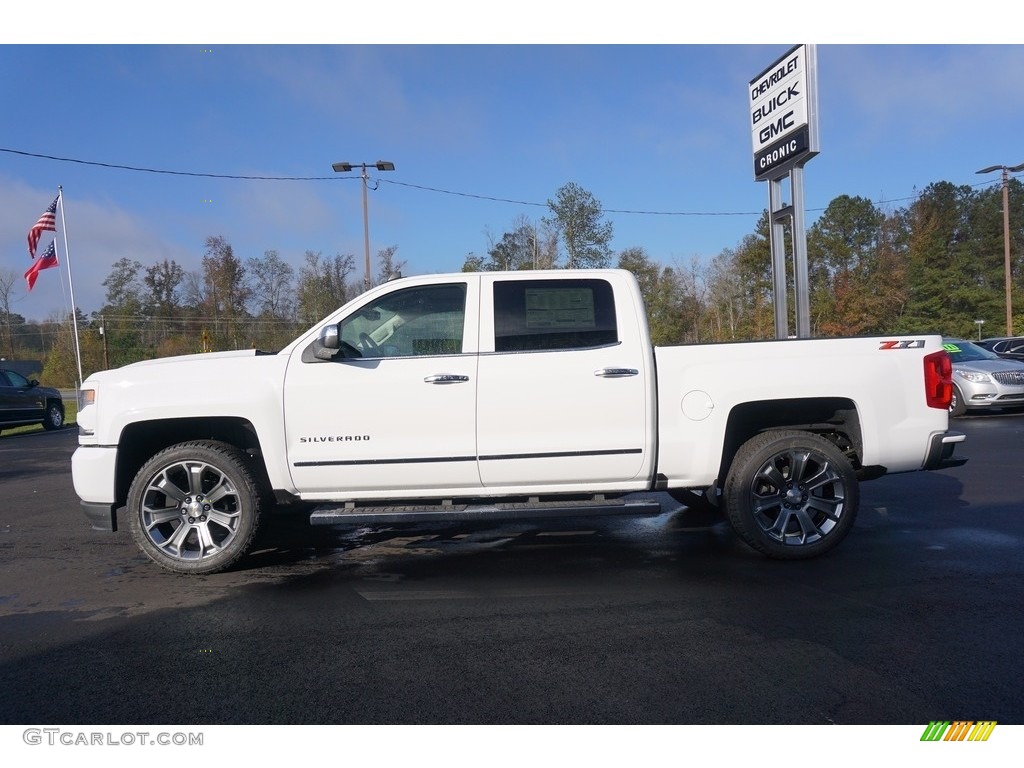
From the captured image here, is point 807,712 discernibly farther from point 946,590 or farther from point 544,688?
point 946,590

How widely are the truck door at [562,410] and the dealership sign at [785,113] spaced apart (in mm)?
6270

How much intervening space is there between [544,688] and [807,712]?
1.11m

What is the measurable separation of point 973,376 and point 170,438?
48.3ft

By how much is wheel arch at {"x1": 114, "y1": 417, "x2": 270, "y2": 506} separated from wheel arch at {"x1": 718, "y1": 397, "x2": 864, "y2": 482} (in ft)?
11.0

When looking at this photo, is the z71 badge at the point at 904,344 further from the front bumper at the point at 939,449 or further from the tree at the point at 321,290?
the tree at the point at 321,290

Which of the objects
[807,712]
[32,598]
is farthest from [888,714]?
[32,598]

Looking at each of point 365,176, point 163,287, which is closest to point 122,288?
point 163,287

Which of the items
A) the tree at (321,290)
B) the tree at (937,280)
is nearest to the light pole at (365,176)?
the tree at (321,290)

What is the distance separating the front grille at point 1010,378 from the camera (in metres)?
14.2

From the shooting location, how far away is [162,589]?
482 cm

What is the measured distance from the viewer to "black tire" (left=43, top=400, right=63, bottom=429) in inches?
795

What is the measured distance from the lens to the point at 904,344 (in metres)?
5.09

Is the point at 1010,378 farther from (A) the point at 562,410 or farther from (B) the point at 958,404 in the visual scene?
(A) the point at 562,410

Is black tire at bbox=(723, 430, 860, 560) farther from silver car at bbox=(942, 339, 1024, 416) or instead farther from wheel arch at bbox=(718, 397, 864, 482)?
silver car at bbox=(942, 339, 1024, 416)
